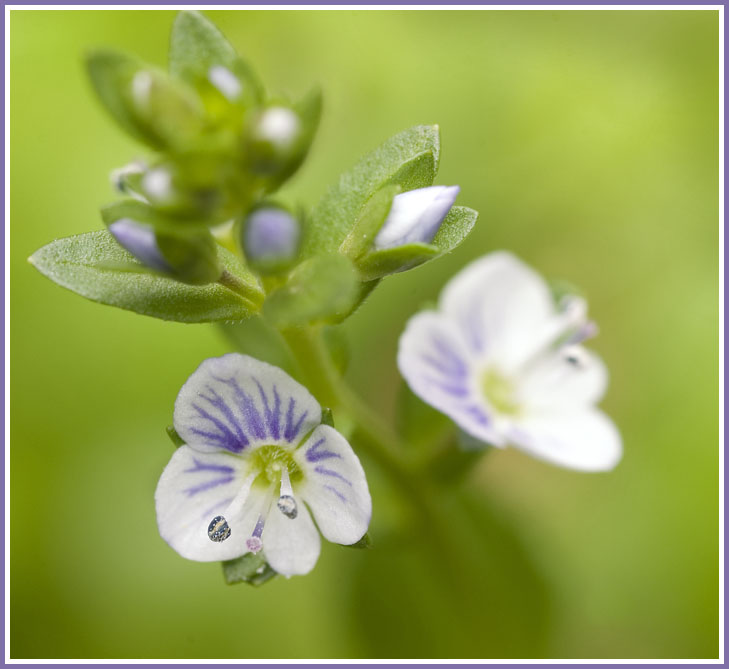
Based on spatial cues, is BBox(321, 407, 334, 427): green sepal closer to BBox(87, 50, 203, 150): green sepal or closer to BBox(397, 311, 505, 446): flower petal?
BBox(397, 311, 505, 446): flower petal

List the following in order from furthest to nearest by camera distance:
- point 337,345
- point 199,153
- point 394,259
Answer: point 337,345 < point 394,259 < point 199,153

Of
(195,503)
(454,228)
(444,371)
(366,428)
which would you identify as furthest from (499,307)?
(195,503)

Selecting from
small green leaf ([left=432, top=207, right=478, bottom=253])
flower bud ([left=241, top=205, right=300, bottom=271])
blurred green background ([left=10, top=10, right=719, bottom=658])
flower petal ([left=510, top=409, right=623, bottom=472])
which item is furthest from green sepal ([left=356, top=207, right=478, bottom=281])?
blurred green background ([left=10, top=10, right=719, bottom=658])

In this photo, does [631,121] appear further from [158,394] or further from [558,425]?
[158,394]

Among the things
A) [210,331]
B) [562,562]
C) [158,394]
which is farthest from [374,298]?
[562,562]

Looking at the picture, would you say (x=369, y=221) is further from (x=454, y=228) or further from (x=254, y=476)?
(x=254, y=476)

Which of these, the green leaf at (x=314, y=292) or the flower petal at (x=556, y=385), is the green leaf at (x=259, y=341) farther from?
the flower petal at (x=556, y=385)
